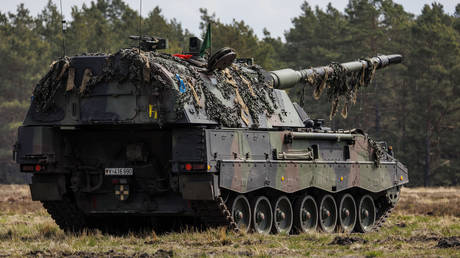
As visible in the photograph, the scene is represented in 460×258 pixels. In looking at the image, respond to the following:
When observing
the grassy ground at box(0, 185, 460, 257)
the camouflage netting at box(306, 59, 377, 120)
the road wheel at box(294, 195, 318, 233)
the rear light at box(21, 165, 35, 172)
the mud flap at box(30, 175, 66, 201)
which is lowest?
the grassy ground at box(0, 185, 460, 257)

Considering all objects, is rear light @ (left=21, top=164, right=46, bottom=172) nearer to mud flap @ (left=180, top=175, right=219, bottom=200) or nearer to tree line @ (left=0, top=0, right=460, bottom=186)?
mud flap @ (left=180, top=175, right=219, bottom=200)

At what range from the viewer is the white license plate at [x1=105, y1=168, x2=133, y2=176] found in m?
14.6

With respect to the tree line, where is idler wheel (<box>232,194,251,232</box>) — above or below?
below

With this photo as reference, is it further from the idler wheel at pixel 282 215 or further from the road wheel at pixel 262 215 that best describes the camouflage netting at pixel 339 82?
the road wheel at pixel 262 215

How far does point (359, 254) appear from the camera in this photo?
11391 mm

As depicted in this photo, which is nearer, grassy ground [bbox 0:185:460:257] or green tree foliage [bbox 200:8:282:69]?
grassy ground [bbox 0:185:460:257]

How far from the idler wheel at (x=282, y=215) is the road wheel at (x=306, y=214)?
164mm

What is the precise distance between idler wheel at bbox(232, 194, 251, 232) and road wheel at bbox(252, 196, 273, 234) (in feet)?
0.40

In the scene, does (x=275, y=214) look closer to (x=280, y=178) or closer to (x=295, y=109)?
(x=280, y=178)

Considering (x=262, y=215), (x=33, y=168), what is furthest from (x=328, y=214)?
(x=33, y=168)

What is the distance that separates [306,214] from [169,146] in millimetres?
3419

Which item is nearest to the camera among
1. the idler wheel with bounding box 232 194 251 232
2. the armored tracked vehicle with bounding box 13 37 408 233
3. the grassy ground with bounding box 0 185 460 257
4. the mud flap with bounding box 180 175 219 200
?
the grassy ground with bounding box 0 185 460 257

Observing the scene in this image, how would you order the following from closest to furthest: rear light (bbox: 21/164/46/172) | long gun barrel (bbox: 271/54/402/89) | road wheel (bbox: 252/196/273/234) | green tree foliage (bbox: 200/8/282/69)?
rear light (bbox: 21/164/46/172) < road wheel (bbox: 252/196/273/234) < long gun barrel (bbox: 271/54/402/89) < green tree foliage (bbox: 200/8/282/69)

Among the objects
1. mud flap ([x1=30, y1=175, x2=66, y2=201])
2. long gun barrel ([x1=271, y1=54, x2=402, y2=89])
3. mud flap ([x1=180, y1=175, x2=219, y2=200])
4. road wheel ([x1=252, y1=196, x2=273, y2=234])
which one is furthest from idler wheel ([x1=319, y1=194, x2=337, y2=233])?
mud flap ([x1=30, y1=175, x2=66, y2=201])
